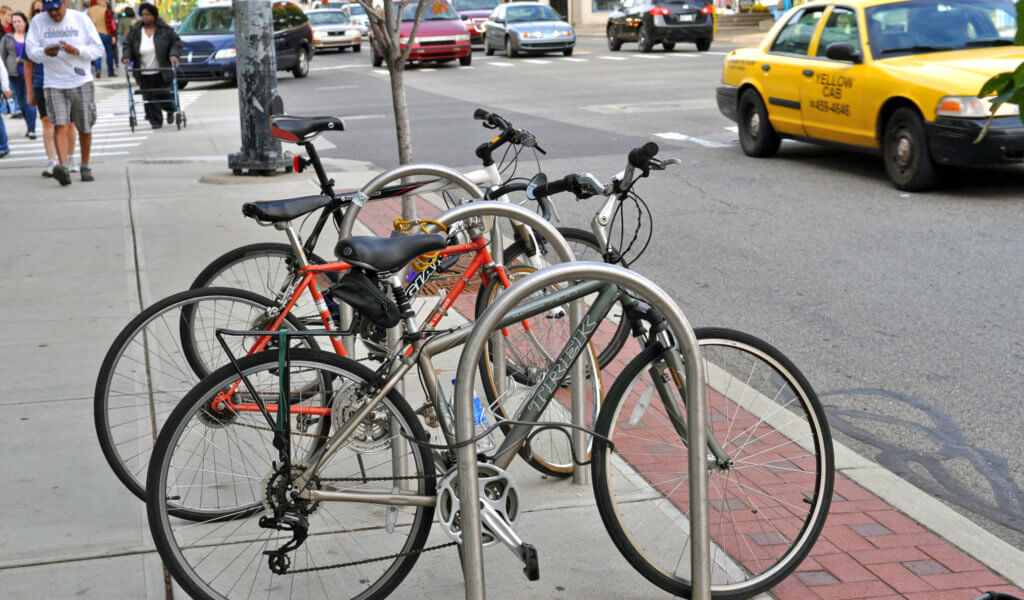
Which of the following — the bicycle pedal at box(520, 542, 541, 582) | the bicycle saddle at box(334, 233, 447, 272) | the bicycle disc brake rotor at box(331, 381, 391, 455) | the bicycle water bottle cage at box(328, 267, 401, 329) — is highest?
the bicycle saddle at box(334, 233, 447, 272)

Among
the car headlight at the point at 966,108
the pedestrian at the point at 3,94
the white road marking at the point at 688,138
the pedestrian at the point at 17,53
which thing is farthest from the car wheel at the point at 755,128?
the pedestrian at the point at 17,53

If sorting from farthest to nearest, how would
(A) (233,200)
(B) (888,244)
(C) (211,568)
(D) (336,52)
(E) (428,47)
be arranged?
1. (D) (336,52)
2. (E) (428,47)
3. (A) (233,200)
4. (B) (888,244)
5. (C) (211,568)

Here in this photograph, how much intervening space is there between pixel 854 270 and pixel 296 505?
5616 mm

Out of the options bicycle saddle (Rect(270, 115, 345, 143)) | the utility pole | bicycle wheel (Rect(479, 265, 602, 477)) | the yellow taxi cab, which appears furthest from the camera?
the utility pole

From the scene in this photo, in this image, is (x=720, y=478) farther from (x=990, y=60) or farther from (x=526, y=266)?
(x=990, y=60)

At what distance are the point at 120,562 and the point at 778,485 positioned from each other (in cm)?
233

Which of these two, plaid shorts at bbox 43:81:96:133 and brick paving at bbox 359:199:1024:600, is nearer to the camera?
brick paving at bbox 359:199:1024:600

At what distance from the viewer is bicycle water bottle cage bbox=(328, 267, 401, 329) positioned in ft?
11.4

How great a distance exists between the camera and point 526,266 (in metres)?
5.04

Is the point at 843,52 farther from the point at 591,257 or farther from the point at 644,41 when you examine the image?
the point at 644,41

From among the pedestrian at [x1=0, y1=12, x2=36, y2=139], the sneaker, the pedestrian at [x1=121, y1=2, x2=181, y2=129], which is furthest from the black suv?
the sneaker

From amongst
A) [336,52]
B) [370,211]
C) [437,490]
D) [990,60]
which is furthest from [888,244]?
[336,52]

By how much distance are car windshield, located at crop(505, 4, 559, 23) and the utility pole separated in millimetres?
21208

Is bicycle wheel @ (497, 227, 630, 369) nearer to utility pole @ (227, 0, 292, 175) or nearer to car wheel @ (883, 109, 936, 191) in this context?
car wheel @ (883, 109, 936, 191)
